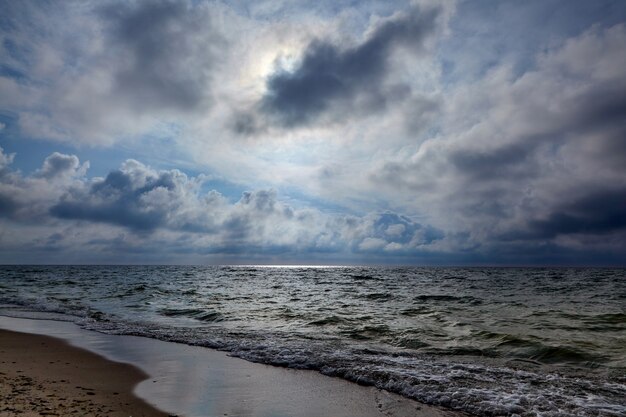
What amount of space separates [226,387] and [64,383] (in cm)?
333

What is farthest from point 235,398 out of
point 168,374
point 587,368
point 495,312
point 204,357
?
point 495,312

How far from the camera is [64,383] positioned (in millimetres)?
7816

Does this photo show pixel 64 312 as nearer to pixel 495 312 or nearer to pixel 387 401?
pixel 387 401

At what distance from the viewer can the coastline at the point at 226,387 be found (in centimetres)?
662

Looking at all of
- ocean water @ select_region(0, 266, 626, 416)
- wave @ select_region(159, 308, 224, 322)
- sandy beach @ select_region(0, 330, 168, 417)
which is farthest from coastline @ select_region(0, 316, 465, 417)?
wave @ select_region(159, 308, 224, 322)

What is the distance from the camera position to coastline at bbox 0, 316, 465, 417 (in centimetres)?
662

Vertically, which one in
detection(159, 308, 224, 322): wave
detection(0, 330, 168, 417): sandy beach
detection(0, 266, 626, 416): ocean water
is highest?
detection(0, 330, 168, 417): sandy beach

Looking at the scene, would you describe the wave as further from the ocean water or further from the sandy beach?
the sandy beach

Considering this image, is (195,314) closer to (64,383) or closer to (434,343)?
(64,383)

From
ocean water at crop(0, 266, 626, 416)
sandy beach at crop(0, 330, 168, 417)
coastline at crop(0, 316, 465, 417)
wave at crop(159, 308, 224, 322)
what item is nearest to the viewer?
sandy beach at crop(0, 330, 168, 417)

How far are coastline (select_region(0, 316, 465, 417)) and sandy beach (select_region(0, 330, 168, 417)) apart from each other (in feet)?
0.25

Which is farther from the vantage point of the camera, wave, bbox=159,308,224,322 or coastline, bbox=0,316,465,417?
wave, bbox=159,308,224,322

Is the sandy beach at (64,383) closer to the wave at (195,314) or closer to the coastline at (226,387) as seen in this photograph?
the coastline at (226,387)

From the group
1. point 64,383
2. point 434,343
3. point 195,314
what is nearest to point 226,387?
point 64,383
